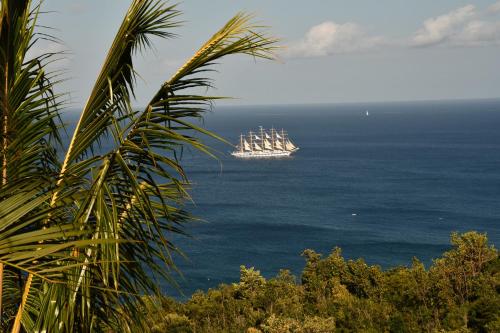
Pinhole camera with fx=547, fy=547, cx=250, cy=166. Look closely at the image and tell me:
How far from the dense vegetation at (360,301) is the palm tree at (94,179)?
1587 cm

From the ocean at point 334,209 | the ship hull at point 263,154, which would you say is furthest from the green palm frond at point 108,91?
the ship hull at point 263,154

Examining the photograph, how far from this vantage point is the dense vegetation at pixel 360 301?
67.3ft

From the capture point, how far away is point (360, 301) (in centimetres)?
2477

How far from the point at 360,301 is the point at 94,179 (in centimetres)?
2368

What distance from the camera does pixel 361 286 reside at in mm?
26766

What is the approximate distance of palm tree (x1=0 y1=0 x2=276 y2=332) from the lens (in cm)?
241

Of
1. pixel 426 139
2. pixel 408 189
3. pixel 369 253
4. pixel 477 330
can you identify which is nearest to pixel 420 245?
pixel 369 253

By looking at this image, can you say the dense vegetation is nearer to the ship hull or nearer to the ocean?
the ocean

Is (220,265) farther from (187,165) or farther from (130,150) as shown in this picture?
(187,165)

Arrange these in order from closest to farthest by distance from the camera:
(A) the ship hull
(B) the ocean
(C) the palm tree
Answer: (C) the palm tree, (B) the ocean, (A) the ship hull

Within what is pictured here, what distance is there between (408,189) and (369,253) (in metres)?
31.5

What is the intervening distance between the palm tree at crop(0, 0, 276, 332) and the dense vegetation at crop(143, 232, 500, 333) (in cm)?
1587

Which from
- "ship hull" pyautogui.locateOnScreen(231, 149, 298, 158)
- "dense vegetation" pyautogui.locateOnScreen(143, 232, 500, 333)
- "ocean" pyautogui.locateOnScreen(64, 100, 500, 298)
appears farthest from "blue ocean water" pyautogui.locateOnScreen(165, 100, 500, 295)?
"dense vegetation" pyautogui.locateOnScreen(143, 232, 500, 333)

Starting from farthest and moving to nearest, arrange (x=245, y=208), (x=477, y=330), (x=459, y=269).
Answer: (x=245, y=208)
(x=459, y=269)
(x=477, y=330)
